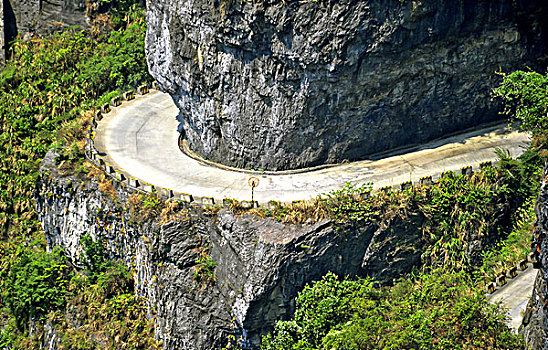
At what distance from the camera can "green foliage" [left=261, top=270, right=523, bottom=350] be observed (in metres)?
34.7

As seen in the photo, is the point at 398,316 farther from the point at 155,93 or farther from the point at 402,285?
the point at 155,93

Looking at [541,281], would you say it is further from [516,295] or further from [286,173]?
[286,173]

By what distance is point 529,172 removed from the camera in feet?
137

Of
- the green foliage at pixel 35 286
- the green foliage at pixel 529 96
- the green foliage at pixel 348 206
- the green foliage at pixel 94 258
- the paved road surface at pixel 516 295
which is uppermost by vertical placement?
the green foliage at pixel 529 96

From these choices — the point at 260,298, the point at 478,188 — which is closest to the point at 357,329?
the point at 260,298

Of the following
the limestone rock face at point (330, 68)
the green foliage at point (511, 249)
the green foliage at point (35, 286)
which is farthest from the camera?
the green foliage at point (35, 286)

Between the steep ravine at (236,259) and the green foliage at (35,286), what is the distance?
4.31m

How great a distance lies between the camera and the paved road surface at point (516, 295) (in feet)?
117

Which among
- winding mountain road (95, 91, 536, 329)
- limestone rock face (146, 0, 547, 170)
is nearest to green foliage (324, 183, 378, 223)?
winding mountain road (95, 91, 536, 329)

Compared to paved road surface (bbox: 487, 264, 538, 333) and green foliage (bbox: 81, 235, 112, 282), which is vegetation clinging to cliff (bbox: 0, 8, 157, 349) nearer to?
green foliage (bbox: 81, 235, 112, 282)

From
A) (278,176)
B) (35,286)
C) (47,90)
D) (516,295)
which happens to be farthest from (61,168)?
(516,295)

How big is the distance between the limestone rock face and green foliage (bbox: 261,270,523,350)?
746 centimetres

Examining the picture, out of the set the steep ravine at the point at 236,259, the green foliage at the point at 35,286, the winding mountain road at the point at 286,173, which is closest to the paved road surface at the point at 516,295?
the steep ravine at the point at 236,259

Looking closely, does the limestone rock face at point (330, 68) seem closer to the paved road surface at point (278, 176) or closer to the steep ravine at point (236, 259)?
the paved road surface at point (278, 176)
